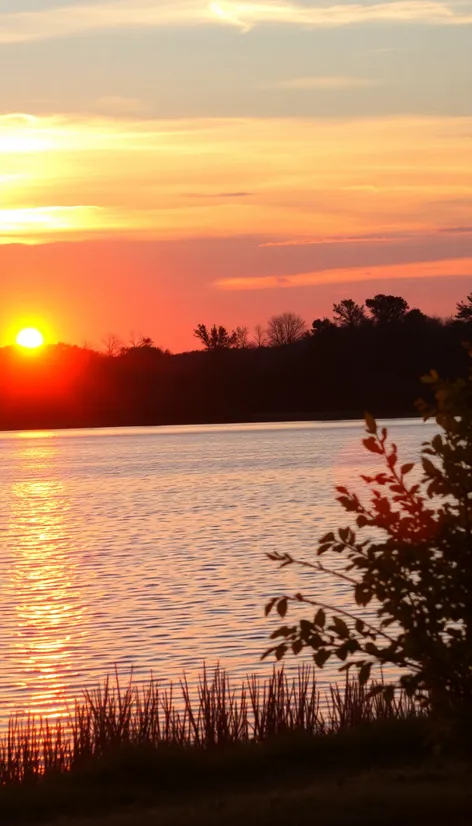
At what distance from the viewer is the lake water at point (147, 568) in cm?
2439

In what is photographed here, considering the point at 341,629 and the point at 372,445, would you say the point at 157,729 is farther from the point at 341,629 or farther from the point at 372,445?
the point at 372,445

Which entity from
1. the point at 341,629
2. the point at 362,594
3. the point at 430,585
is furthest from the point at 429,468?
the point at 341,629

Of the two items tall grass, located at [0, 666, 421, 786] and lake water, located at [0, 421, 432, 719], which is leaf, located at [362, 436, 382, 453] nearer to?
tall grass, located at [0, 666, 421, 786]

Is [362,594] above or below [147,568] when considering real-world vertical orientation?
below

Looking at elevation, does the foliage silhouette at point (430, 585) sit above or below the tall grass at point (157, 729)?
above

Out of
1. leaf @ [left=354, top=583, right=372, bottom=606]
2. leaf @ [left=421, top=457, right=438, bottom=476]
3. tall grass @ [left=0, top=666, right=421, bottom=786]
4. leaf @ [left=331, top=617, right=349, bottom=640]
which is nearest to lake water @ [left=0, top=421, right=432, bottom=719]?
tall grass @ [left=0, top=666, right=421, bottom=786]

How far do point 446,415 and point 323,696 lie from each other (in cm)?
1075

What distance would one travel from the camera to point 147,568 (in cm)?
4031

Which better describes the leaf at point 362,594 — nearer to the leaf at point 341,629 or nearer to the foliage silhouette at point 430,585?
the foliage silhouette at point 430,585

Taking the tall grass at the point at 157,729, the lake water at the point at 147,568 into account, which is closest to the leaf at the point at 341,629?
the tall grass at the point at 157,729

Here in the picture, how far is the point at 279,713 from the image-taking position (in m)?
15.2

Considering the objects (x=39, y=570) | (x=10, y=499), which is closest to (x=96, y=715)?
(x=39, y=570)

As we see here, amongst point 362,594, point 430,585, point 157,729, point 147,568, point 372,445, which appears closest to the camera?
point 430,585

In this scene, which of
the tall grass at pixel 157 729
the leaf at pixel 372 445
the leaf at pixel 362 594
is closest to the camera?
the leaf at pixel 362 594
